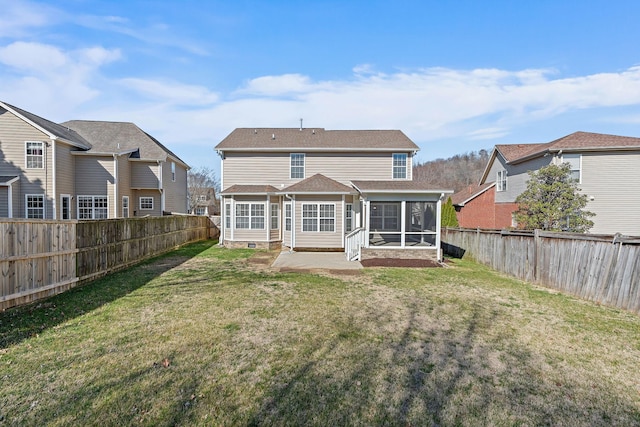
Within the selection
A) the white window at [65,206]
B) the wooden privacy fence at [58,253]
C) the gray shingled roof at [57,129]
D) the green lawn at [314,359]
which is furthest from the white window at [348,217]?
the gray shingled roof at [57,129]

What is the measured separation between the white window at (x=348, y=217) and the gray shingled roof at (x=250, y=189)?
400 cm

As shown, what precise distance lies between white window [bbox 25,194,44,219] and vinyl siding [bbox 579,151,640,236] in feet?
99.8

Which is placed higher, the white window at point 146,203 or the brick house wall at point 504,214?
the white window at point 146,203

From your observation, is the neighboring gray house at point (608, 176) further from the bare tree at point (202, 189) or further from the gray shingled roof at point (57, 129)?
the bare tree at point (202, 189)

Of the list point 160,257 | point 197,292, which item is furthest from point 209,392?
point 160,257

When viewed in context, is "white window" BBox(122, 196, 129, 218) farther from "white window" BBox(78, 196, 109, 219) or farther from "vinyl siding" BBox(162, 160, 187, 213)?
"vinyl siding" BBox(162, 160, 187, 213)

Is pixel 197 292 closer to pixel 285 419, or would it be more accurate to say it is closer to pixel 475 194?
pixel 285 419

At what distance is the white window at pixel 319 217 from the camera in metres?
15.8

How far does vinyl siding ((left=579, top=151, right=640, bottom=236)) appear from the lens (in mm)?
17109

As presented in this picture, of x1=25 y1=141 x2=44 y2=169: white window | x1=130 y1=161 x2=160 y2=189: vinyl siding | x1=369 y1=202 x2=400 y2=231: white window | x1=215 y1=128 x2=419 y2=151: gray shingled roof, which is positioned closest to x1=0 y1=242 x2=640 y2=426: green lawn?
x1=215 y1=128 x2=419 y2=151: gray shingled roof

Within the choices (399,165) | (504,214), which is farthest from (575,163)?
(399,165)

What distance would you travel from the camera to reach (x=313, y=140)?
18953 mm

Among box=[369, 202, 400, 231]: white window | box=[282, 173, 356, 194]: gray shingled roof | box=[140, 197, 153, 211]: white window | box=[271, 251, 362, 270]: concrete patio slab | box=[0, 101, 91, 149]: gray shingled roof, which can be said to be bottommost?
box=[271, 251, 362, 270]: concrete patio slab

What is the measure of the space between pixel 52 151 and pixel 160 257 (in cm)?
1073
